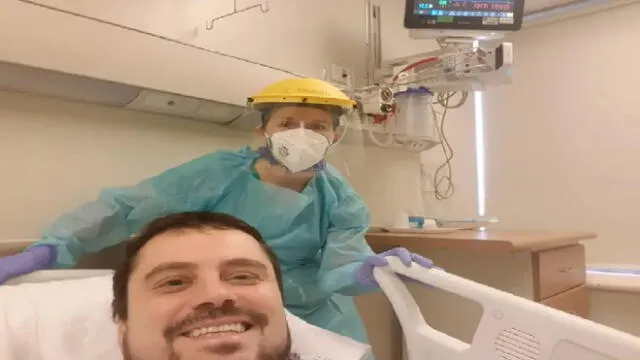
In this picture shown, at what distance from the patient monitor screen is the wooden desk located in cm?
82

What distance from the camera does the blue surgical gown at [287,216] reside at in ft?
4.49

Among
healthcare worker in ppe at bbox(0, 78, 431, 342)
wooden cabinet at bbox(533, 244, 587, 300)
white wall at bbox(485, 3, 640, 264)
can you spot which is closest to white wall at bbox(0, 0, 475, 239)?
healthcare worker in ppe at bbox(0, 78, 431, 342)

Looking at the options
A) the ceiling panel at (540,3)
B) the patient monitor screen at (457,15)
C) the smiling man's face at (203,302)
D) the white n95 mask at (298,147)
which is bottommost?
the smiling man's face at (203,302)

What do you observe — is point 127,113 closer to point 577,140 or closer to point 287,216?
point 287,216

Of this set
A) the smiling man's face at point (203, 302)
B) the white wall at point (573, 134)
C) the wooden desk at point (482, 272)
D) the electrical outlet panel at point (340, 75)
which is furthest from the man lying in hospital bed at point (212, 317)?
the white wall at point (573, 134)

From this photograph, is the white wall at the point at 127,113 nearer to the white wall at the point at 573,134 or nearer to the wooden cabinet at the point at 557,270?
the wooden cabinet at the point at 557,270

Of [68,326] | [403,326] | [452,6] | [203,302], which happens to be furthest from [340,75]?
[203,302]

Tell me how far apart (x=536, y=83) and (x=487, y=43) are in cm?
82

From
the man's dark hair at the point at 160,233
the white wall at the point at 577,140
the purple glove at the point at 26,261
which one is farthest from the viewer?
the white wall at the point at 577,140

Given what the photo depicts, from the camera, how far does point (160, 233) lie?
3.08 ft

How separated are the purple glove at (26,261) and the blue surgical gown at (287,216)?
0.12 metres

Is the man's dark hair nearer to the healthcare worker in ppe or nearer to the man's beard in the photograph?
the man's beard

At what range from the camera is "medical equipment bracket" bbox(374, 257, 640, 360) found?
761 mm

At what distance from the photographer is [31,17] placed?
1271 millimetres
